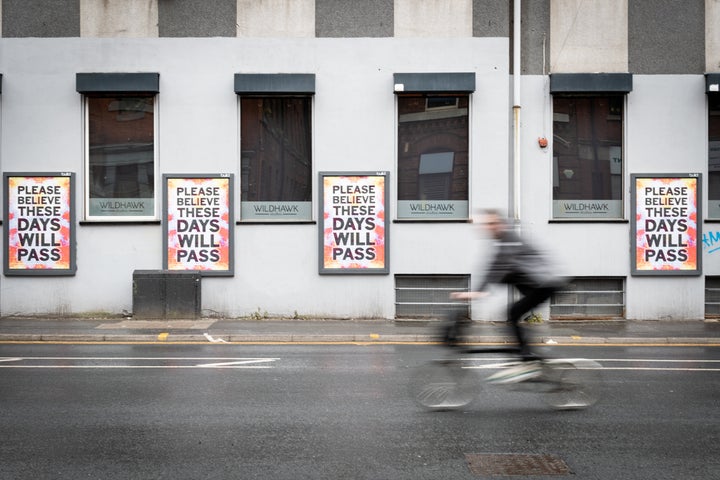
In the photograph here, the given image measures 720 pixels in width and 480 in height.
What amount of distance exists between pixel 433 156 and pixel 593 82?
3595mm

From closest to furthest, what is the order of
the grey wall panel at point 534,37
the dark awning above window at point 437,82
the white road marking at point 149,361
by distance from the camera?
1. the white road marking at point 149,361
2. the dark awning above window at point 437,82
3. the grey wall panel at point 534,37

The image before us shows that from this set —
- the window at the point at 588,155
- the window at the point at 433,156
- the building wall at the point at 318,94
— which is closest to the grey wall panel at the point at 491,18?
the building wall at the point at 318,94

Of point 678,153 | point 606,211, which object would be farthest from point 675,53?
point 606,211

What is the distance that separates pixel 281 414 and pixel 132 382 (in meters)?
2.44

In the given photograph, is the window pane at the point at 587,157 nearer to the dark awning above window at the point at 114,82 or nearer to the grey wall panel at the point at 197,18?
the grey wall panel at the point at 197,18

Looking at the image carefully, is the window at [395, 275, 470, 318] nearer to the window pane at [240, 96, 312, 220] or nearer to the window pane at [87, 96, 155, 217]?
the window pane at [240, 96, 312, 220]

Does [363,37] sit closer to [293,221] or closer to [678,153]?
[293,221]

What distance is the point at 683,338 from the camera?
39.7 ft

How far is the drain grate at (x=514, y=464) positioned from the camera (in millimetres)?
5168

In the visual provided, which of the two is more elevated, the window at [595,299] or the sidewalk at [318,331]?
the window at [595,299]

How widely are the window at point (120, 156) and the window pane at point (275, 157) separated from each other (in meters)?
1.95

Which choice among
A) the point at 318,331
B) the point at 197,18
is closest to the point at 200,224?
the point at 318,331

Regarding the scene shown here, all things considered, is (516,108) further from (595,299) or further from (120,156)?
(120,156)

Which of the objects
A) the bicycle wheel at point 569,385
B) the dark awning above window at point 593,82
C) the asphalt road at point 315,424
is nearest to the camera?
the asphalt road at point 315,424
